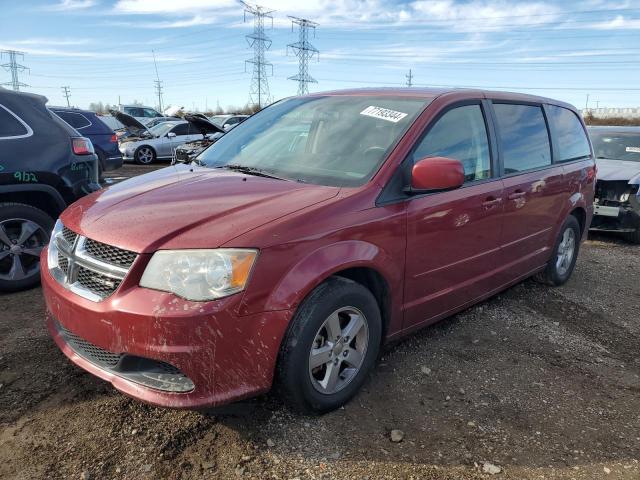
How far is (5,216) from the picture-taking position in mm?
4312

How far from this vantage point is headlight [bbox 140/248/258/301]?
2230 millimetres

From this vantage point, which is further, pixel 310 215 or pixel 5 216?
pixel 5 216

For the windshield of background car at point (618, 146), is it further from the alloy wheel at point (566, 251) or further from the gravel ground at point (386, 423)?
the gravel ground at point (386, 423)

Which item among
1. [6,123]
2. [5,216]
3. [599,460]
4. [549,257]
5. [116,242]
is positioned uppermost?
[6,123]

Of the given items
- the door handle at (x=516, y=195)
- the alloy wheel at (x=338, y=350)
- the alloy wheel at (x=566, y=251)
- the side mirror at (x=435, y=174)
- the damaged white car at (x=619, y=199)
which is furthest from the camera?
the damaged white car at (x=619, y=199)

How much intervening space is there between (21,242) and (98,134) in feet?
23.7

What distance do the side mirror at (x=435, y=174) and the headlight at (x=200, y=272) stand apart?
3.65 feet

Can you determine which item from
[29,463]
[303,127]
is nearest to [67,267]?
[29,463]

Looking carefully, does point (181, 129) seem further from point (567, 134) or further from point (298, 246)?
point (298, 246)

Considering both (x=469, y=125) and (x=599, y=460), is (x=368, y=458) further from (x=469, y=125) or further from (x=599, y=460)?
(x=469, y=125)

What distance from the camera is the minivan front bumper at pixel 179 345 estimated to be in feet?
7.20

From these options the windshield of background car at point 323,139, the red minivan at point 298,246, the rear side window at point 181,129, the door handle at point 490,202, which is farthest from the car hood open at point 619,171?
the rear side window at point 181,129

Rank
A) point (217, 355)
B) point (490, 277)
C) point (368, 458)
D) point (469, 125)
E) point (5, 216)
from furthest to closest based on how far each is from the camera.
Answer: point (5, 216) < point (490, 277) < point (469, 125) < point (368, 458) < point (217, 355)

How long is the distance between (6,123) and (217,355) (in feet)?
11.4
